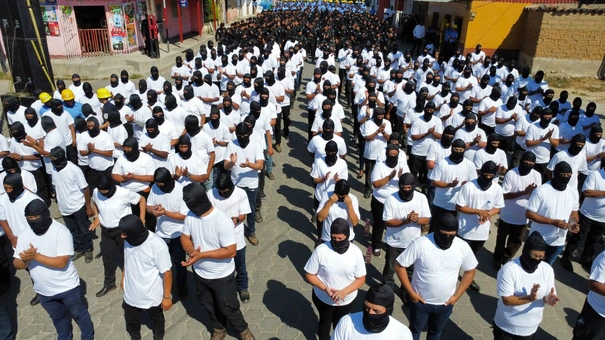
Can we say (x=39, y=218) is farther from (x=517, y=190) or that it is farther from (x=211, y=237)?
(x=517, y=190)

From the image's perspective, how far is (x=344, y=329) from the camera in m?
3.27

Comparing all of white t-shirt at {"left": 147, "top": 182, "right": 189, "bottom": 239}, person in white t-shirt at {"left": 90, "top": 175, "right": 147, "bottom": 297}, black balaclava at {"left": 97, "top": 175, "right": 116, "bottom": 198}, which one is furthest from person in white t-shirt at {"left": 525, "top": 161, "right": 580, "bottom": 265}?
black balaclava at {"left": 97, "top": 175, "right": 116, "bottom": 198}

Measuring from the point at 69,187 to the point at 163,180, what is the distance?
6.28ft

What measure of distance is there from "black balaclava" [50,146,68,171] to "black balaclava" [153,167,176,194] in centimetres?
174

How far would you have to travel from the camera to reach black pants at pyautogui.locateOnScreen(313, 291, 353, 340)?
439 cm

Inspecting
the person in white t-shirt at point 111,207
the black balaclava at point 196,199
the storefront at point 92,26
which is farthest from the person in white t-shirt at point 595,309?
the storefront at point 92,26

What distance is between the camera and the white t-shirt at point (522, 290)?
4.01m

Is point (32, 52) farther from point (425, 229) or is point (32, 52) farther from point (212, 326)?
point (425, 229)

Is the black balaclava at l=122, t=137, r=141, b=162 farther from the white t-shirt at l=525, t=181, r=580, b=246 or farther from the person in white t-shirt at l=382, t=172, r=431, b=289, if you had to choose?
the white t-shirt at l=525, t=181, r=580, b=246

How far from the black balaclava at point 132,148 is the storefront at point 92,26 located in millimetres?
15541

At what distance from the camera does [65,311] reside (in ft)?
15.1

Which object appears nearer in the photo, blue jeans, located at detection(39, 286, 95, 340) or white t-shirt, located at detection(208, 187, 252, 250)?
blue jeans, located at detection(39, 286, 95, 340)

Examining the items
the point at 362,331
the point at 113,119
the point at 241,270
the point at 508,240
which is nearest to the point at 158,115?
the point at 113,119

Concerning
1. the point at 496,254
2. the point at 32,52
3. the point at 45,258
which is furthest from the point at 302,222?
the point at 32,52
